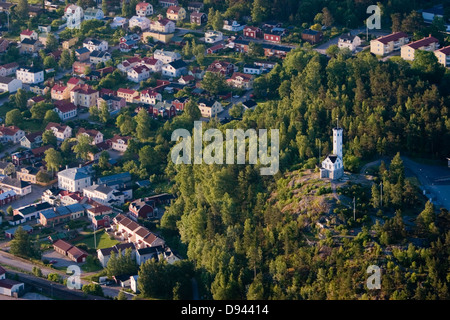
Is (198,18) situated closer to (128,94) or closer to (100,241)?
(128,94)

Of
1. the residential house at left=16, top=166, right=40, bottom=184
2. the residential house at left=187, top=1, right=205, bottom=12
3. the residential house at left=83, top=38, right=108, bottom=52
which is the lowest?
the residential house at left=16, top=166, right=40, bottom=184

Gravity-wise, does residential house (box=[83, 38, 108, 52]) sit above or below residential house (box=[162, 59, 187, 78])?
above

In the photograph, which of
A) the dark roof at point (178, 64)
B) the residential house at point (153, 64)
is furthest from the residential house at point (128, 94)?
the dark roof at point (178, 64)

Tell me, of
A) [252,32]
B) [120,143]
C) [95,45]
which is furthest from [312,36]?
[120,143]

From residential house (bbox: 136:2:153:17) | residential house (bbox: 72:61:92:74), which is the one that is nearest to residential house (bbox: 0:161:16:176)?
residential house (bbox: 72:61:92:74)

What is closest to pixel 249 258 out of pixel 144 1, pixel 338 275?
pixel 338 275

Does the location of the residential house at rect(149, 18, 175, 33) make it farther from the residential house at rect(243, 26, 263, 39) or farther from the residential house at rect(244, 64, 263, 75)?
the residential house at rect(244, 64, 263, 75)

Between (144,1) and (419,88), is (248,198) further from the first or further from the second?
(144,1)
